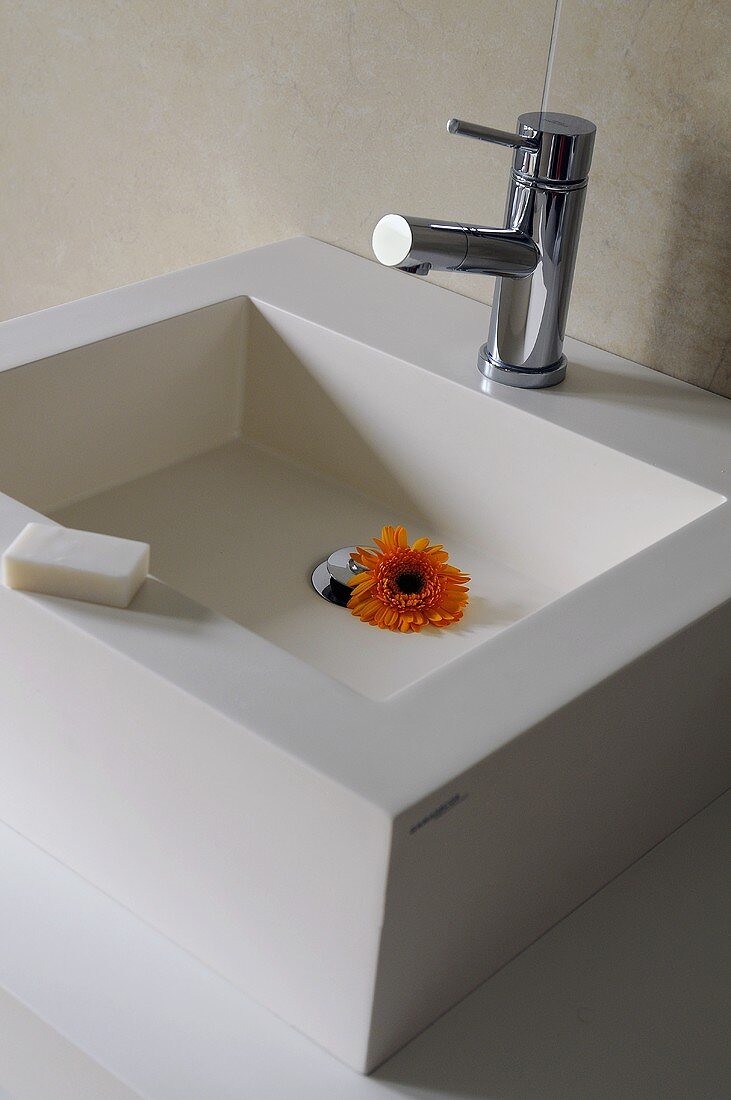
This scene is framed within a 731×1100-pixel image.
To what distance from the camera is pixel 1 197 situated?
4.88ft

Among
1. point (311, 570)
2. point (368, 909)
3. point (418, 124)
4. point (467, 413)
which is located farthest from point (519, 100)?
point (368, 909)

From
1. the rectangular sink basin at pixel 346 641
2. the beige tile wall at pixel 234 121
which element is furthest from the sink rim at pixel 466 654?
the beige tile wall at pixel 234 121

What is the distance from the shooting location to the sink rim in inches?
23.8

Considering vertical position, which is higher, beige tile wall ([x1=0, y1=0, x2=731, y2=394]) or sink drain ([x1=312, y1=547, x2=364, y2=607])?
beige tile wall ([x1=0, y1=0, x2=731, y2=394])

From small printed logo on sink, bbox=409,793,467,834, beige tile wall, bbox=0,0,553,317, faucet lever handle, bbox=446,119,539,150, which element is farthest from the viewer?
beige tile wall, bbox=0,0,553,317

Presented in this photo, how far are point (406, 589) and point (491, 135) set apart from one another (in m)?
0.32

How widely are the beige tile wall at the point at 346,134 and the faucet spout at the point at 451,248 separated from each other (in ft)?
0.37

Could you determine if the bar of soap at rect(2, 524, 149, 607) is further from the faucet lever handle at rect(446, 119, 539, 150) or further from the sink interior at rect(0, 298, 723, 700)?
the faucet lever handle at rect(446, 119, 539, 150)

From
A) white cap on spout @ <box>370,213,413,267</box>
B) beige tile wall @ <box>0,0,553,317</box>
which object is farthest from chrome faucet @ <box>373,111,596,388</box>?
beige tile wall @ <box>0,0,553,317</box>

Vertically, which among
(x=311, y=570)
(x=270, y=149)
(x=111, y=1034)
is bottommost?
(x=111, y=1034)

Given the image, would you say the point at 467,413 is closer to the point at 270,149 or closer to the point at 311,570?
the point at 311,570

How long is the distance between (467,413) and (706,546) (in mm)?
244

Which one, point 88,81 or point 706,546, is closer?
point 706,546

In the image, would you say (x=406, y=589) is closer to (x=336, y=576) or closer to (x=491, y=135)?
(x=336, y=576)
